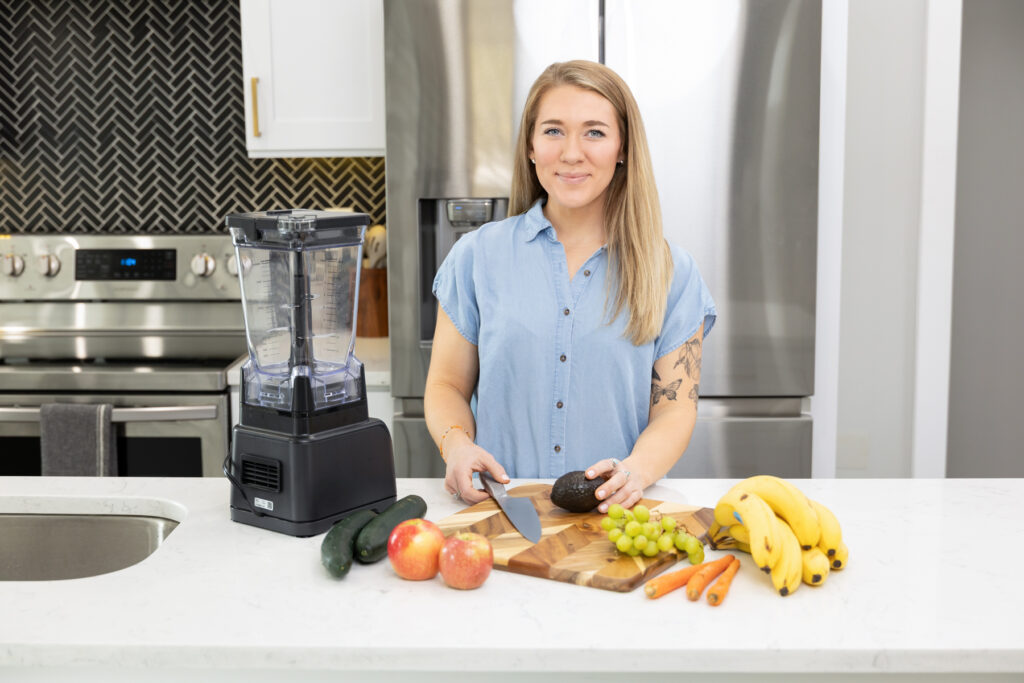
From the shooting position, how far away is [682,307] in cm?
171

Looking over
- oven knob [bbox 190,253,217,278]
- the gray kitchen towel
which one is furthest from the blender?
oven knob [bbox 190,253,217,278]

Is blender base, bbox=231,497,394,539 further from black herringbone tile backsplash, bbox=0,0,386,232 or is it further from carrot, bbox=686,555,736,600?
black herringbone tile backsplash, bbox=0,0,386,232

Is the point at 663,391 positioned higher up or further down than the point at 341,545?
higher up

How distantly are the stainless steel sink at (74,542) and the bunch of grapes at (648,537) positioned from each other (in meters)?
0.75

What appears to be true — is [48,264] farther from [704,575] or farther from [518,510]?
[704,575]

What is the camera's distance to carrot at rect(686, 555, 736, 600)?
43.9 inches

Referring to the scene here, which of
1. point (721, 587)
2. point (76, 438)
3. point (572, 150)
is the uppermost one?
point (572, 150)

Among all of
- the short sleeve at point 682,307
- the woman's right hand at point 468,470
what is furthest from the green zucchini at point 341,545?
the short sleeve at point 682,307

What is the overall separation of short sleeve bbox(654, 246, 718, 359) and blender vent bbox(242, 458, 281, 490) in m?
0.72

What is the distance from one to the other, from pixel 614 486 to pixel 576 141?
61cm

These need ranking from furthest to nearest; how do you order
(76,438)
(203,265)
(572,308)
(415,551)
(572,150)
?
1. (203,265)
2. (76,438)
3. (572,308)
4. (572,150)
5. (415,551)

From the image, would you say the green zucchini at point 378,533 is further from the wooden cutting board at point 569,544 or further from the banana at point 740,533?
the banana at point 740,533

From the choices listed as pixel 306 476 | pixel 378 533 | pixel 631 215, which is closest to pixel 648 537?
pixel 378 533

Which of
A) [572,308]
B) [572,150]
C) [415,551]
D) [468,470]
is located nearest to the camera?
[415,551]
